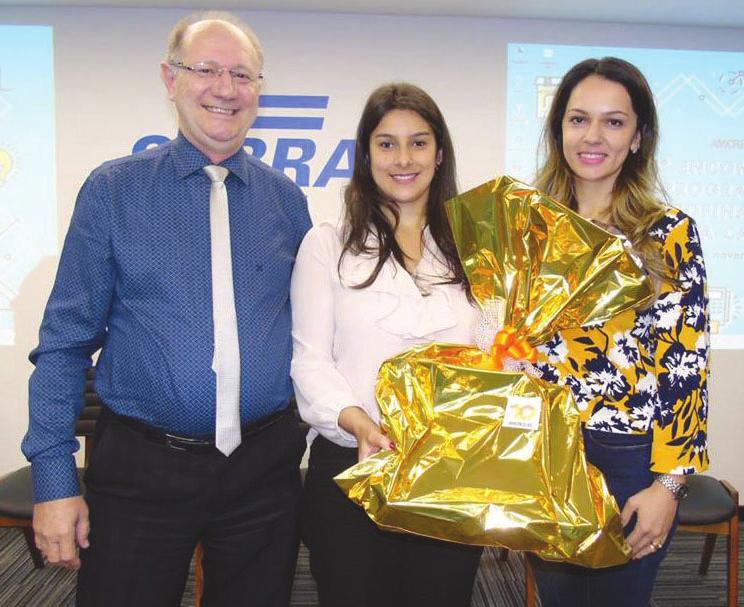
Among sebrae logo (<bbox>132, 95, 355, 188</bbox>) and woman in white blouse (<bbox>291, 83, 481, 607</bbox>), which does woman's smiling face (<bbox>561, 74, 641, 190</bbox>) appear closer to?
woman in white blouse (<bbox>291, 83, 481, 607</bbox>)

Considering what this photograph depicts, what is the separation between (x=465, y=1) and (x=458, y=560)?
298 centimetres

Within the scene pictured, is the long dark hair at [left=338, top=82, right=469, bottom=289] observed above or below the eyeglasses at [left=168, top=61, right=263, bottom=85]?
below

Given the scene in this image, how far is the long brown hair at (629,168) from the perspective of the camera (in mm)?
1449

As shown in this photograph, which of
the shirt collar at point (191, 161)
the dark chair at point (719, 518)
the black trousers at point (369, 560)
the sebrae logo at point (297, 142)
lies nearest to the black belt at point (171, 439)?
the black trousers at point (369, 560)

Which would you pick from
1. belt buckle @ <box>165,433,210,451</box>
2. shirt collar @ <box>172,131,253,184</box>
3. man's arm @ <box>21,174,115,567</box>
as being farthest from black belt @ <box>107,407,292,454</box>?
shirt collar @ <box>172,131,253,184</box>

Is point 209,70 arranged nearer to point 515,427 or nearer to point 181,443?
point 181,443

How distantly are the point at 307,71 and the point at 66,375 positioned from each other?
2.68 meters

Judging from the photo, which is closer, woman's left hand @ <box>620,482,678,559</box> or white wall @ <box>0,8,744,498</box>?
woman's left hand @ <box>620,482,678,559</box>

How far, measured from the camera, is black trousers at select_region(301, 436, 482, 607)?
1.52 metres

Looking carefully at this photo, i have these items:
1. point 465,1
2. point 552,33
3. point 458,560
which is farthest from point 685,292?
point 552,33

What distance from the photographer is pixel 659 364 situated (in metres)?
1.40

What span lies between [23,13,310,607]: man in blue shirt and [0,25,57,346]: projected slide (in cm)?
246

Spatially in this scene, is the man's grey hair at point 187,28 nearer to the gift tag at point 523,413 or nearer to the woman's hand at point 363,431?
the woman's hand at point 363,431

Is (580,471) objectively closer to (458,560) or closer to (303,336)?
(458,560)
